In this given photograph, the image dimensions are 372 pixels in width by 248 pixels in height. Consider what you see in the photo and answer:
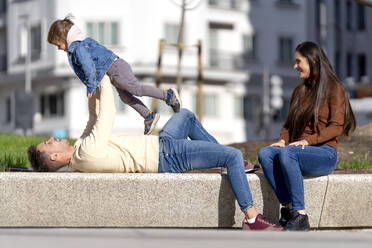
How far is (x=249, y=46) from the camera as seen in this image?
165 feet

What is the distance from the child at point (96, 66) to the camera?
332 inches

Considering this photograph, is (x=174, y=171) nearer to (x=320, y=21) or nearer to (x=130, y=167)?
(x=130, y=167)

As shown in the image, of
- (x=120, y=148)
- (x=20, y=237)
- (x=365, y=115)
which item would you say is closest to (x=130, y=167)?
(x=120, y=148)

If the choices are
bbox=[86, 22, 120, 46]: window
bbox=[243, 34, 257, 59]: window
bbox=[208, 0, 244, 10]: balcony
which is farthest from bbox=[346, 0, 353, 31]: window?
bbox=[86, 22, 120, 46]: window

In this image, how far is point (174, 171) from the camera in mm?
7754

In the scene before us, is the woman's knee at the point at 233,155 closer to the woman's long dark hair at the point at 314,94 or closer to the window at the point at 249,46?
the woman's long dark hair at the point at 314,94

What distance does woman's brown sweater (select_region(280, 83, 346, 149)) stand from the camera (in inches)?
298

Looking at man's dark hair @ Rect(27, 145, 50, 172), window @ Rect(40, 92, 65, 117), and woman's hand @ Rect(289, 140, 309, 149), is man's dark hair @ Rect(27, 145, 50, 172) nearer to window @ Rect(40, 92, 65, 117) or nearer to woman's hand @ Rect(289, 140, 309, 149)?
woman's hand @ Rect(289, 140, 309, 149)

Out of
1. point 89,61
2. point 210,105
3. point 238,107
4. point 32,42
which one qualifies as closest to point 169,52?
point 210,105

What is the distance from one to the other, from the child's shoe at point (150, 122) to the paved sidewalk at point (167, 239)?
2211 mm

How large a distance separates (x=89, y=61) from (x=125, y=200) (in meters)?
1.62

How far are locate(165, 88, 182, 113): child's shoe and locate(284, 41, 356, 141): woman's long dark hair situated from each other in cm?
166

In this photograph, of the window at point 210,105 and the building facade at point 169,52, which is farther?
the window at point 210,105

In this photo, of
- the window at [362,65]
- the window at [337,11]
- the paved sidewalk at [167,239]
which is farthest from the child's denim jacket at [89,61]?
the window at [362,65]
